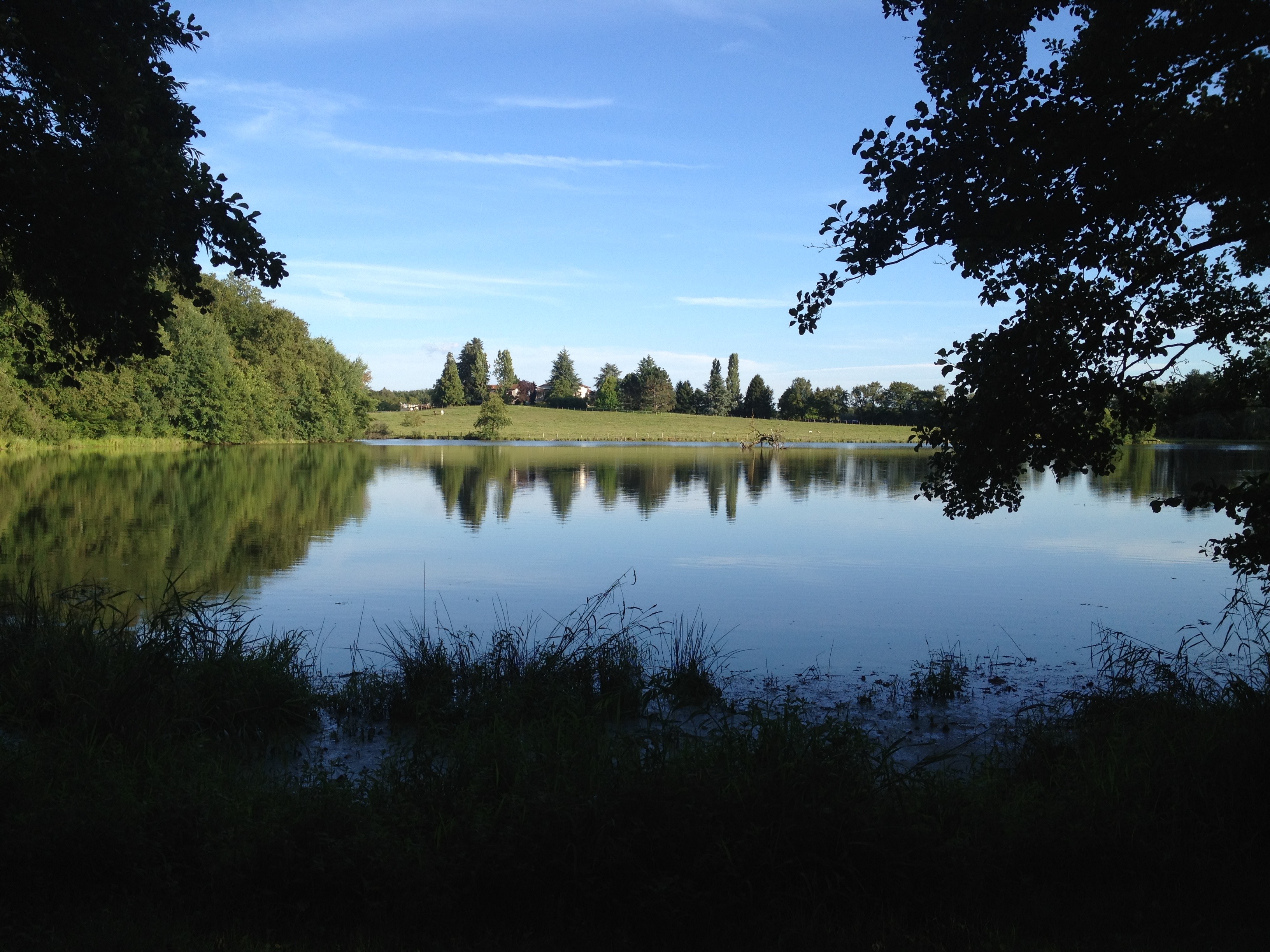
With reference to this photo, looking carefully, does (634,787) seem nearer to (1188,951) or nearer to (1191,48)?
(1188,951)

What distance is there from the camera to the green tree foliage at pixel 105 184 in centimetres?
716

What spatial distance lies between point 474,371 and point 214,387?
74986 millimetres

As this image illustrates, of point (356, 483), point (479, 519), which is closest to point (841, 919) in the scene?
point (479, 519)

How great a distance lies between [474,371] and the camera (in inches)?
5177

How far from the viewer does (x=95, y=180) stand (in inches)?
Answer: 287

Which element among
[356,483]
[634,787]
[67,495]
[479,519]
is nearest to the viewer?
[634,787]

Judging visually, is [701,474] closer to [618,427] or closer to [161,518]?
[161,518]

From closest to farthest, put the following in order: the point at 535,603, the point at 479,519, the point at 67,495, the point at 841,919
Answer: the point at 841,919, the point at 535,603, the point at 479,519, the point at 67,495

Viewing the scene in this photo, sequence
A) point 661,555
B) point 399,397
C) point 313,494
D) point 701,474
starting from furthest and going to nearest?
point 399,397 → point 701,474 → point 313,494 → point 661,555

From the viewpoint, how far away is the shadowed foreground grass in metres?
3.62

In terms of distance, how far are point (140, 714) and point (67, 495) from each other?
21808mm

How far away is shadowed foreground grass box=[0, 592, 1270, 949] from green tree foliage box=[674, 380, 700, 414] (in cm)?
11773

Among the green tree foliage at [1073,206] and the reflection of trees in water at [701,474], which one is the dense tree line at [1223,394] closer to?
the green tree foliage at [1073,206]

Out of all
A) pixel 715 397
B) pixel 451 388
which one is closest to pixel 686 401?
pixel 715 397
